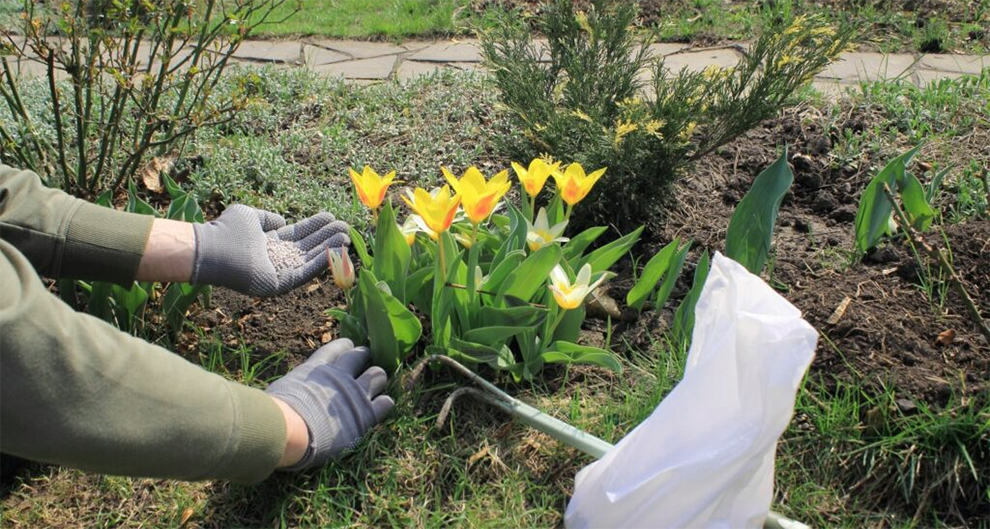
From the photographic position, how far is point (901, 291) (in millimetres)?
2398

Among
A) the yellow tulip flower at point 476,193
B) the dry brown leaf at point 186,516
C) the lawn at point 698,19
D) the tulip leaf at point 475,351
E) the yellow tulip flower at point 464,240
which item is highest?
the yellow tulip flower at point 476,193

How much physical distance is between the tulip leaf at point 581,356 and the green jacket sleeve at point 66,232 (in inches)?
42.2

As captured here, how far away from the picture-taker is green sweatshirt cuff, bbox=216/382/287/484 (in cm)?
186

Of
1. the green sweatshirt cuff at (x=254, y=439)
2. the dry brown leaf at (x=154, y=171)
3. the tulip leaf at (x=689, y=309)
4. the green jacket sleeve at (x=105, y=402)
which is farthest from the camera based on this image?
the dry brown leaf at (x=154, y=171)

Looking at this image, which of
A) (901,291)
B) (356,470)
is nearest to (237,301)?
(356,470)

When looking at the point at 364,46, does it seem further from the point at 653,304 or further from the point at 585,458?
the point at 585,458

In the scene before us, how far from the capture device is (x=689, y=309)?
233cm

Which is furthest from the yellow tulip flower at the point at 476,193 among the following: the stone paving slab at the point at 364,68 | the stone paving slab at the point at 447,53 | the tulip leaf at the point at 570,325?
the stone paving slab at the point at 447,53

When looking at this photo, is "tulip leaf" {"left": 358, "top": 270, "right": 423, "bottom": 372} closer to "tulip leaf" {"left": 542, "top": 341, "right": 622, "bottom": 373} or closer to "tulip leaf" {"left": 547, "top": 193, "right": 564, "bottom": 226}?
"tulip leaf" {"left": 542, "top": 341, "right": 622, "bottom": 373}

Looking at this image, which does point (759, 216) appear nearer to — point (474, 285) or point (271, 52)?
point (474, 285)

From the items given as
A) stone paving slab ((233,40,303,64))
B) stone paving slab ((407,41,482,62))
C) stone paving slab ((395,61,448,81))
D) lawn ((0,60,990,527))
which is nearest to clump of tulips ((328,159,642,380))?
lawn ((0,60,990,527))

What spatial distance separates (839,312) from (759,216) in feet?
1.02

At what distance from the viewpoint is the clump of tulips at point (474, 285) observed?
7.08 feet

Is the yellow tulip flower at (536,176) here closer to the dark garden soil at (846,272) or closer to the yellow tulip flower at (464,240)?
the yellow tulip flower at (464,240)
